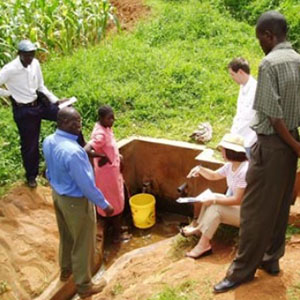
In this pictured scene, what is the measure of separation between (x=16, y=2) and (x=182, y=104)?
12.0 ft

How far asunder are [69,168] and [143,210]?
7.38ft

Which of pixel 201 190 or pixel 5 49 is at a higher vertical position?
pixel 5 49

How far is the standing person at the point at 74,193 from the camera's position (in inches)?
152

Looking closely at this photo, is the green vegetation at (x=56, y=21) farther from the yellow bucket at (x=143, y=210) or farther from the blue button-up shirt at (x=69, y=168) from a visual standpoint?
the blue button-up shirt at (x=69, y=168)

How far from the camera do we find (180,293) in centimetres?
389

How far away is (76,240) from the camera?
4262 mm

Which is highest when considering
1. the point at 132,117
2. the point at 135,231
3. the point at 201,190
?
the point at 132,117

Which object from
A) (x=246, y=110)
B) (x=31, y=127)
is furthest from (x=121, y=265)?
(x=246, y=110)

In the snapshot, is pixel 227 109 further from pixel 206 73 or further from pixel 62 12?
pixel 62 12

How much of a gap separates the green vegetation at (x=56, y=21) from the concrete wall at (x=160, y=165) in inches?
118

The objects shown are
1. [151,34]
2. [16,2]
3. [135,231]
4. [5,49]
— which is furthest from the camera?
[151,34]

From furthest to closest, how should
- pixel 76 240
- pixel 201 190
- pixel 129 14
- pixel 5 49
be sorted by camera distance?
pixel 129 14, pixel 5 49, pixel 201 190, pixel 76 240

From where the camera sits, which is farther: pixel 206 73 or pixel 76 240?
pixel 206 73

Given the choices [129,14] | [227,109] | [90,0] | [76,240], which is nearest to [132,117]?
[227,109]
